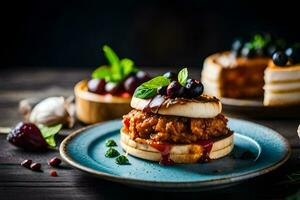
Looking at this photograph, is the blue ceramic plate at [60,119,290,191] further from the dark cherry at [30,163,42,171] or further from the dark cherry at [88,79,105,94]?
the dark cherry at [88,79,105,94]

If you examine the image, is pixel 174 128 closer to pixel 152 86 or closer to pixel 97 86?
pixel 152 86

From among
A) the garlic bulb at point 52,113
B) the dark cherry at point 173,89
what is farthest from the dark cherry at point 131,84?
the dark cherry at point 173,89

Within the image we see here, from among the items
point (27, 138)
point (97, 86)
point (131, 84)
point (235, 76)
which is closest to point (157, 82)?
point (27, 138)

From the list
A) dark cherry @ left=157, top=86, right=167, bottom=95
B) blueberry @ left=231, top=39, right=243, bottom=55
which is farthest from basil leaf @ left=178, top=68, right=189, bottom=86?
blueberry @ left=231, top=39, right=243, bottom=55

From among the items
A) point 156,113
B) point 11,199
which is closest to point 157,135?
point 156,113

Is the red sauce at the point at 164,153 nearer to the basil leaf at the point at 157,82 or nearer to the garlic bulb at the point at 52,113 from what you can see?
the basil leaf at the point at 157,82

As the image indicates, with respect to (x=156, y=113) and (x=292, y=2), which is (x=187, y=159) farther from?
(x=292, y=2)
